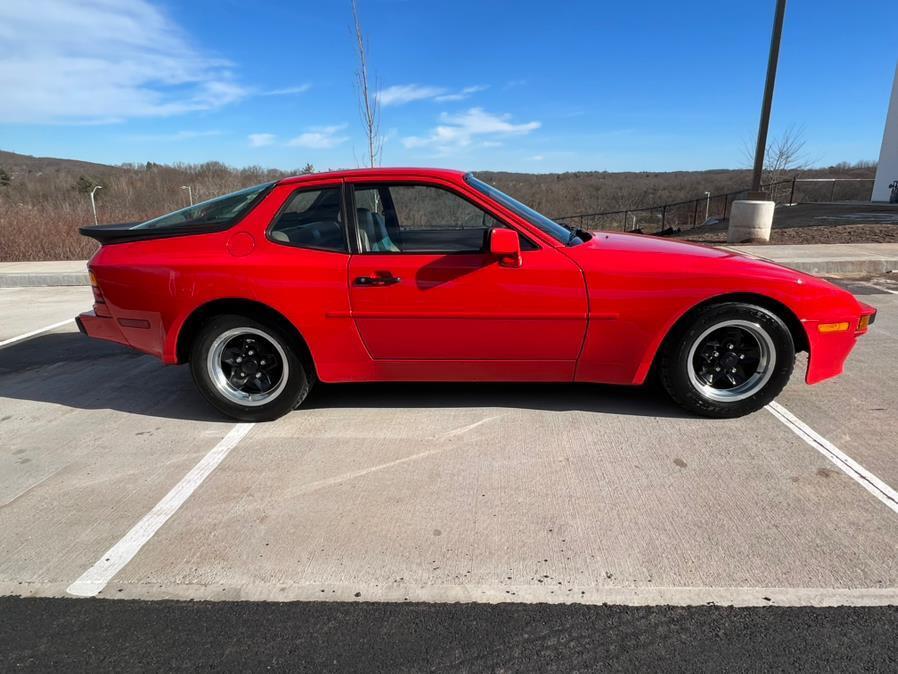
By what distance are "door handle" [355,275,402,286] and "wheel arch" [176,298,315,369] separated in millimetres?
516

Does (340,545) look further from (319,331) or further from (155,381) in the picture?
(155,381)

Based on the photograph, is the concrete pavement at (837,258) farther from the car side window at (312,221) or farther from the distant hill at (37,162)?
the distant hill at (37,162)

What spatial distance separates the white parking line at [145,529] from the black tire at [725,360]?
2769mm

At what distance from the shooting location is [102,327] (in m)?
3.95

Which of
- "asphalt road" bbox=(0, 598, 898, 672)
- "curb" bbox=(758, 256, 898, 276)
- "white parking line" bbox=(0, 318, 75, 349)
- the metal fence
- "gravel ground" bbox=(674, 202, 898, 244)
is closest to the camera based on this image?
"asphalt road" bbox=(0, 598, 898, 672)

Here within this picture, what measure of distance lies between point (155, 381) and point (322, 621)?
3.35m

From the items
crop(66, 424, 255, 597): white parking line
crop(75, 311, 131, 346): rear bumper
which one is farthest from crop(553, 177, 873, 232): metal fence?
crop(66, 424, 255, 597): white parking line

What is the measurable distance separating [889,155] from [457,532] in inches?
1177

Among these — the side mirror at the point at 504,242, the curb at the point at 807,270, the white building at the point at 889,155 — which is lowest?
the curb at the point at 807,270

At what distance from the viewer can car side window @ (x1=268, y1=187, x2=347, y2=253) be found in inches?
142

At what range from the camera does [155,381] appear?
4.69m

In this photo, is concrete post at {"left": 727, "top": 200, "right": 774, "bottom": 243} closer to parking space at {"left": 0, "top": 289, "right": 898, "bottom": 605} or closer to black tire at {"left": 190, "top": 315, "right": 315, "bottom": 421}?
parking space at {"left": 0, "top": 289, "right": 898, "bottom": 605}

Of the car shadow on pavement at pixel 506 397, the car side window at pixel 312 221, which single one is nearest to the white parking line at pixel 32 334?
the car shadow on pavement at pixel 506 397

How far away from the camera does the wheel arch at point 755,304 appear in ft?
11.2
